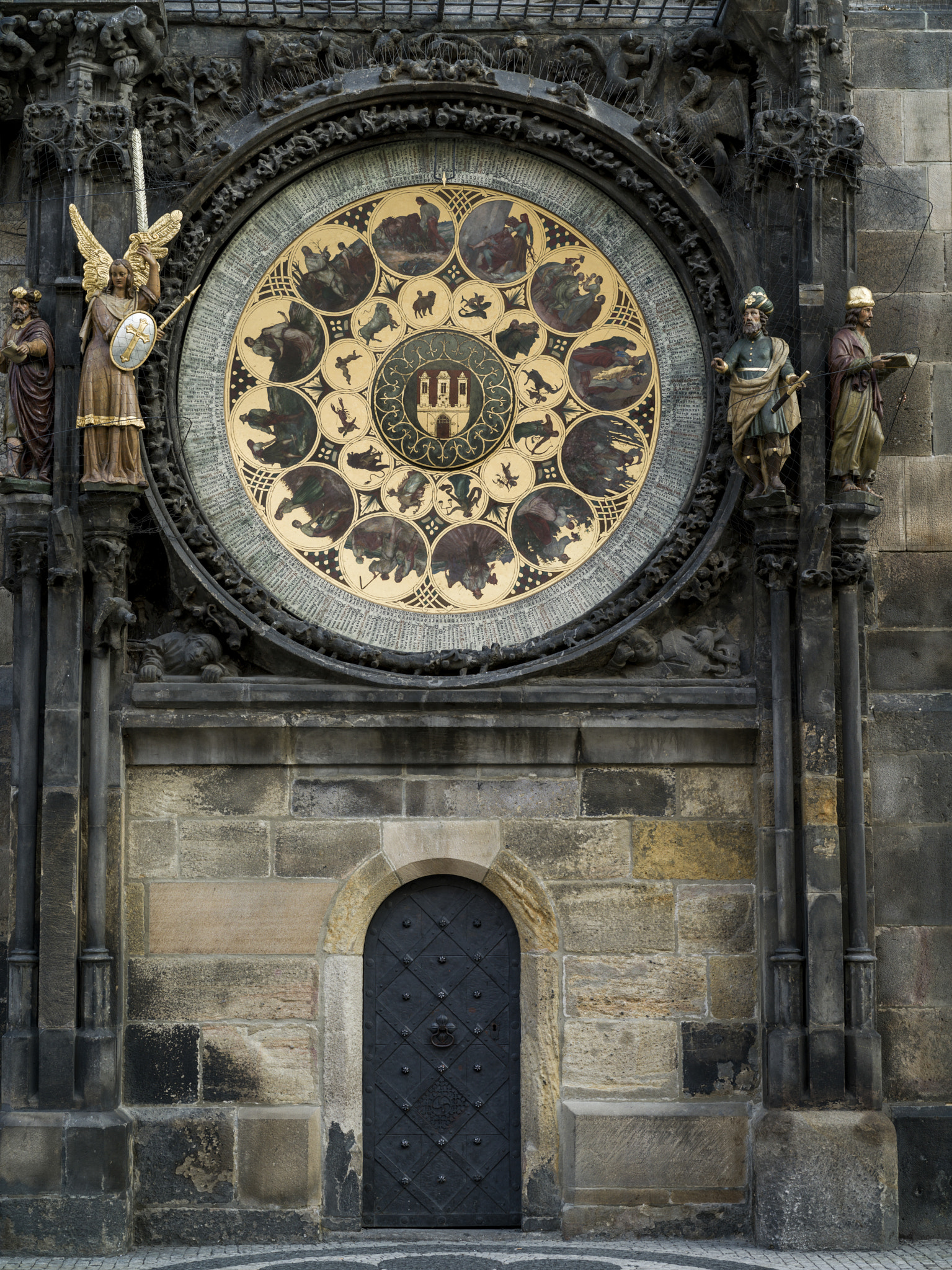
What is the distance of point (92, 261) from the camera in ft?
33.4

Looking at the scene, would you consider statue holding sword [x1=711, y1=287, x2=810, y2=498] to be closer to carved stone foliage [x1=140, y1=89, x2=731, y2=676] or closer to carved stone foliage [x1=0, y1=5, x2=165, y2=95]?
carved stone foliage [x1=140, y1=89, x2=731, y2=676]

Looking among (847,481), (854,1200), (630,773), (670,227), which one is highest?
(670,227)

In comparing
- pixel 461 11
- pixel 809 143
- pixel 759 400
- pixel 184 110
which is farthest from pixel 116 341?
pixel 809 143

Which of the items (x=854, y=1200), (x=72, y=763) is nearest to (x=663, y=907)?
(x=854, y=1200)

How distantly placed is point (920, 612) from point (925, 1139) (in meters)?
3.07

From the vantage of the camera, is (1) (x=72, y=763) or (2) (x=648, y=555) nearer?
(1) (x=72, y=763)

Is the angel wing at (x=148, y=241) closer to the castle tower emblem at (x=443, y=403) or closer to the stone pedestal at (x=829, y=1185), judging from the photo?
the castle tower emblem at (x=443, y=403)

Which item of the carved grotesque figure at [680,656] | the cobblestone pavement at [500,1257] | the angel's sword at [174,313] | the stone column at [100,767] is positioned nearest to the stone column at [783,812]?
the carved grotesque figure at [680,656]

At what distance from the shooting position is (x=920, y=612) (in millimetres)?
10633

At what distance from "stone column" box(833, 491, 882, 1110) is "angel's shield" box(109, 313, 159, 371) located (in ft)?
13.3

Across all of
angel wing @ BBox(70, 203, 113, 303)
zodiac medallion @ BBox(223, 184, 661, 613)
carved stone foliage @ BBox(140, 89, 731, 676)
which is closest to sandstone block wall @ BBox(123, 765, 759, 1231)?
carved stone foliage @ BBox(140, 89, 731, 676)

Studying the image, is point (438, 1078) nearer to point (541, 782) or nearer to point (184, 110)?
point (541, 782)

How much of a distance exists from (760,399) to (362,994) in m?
4.13

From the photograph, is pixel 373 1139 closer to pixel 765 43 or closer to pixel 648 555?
pixel 648 555
